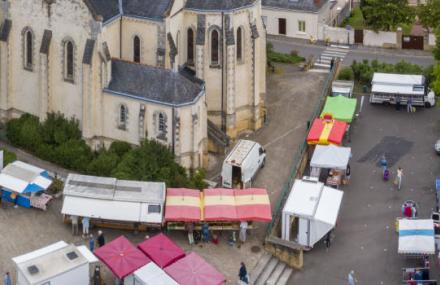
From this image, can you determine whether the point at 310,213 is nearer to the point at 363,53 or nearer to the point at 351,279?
the point at 351,279

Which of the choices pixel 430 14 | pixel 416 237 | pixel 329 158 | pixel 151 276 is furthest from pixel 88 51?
pixel 430 14

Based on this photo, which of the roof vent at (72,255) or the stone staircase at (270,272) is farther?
the stone staircase at (270,272)

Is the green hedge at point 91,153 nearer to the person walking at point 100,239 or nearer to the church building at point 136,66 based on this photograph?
the church building at point 136,66

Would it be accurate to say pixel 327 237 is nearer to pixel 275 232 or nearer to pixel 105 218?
pixel 275 232

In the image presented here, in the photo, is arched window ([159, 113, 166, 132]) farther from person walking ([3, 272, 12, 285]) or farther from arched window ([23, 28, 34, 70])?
person walking ([3, 272, 12, 285])

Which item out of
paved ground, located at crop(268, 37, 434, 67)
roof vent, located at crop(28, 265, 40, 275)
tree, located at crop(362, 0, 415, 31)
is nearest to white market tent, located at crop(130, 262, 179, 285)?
roof vent, located at crop(28, 265, 40, 275)

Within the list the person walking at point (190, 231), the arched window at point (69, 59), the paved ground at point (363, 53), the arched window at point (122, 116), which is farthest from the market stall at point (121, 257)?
the paved ground at point (363, 53)
